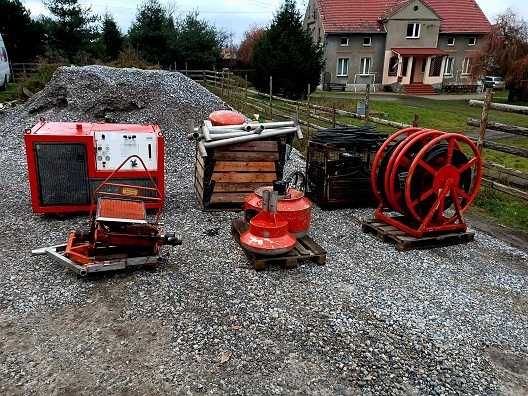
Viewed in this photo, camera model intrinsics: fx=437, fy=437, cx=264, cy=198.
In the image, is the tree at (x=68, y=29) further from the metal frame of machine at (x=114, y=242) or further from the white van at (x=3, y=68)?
the metal frame of machine at (x=114, y=242)

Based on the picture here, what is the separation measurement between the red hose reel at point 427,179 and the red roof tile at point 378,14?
89.1ft

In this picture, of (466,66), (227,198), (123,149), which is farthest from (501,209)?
(466,66)

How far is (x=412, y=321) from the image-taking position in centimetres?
401

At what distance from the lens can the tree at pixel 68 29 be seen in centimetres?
2559

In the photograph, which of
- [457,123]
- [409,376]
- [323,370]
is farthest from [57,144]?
[457,123]

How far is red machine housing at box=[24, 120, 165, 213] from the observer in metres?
5.81

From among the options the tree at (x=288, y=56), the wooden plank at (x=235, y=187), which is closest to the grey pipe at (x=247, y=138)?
the wooden plank at (x=235, y=187)

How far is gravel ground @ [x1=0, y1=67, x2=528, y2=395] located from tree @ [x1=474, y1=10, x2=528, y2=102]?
2262 cm

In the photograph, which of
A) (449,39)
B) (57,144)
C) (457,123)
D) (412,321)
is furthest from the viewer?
(449,39)

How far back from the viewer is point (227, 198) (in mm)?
6695

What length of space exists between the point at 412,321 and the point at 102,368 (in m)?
2.68

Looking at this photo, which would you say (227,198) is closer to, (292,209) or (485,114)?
(292,209)

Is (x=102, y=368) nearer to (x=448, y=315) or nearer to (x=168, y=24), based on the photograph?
(x=448, y=315)

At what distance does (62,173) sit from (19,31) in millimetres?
24996
